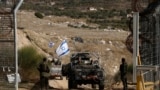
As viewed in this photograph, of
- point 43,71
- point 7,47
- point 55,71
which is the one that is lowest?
point 55,71

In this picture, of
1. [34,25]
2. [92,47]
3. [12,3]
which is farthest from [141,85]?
[34,25]

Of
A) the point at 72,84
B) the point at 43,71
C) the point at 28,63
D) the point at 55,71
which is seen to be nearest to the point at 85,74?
the point at 72,84

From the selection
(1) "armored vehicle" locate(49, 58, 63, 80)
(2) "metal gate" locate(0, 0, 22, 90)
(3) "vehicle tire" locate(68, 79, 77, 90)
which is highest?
(2) "metal gate" locate(0, 0, 22, 90)

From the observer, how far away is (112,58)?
108 ft

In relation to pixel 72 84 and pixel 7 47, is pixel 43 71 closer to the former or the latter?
pixel 72 84

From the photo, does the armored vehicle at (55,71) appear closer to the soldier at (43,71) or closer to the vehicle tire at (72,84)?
the vehicle tire at (72,84)

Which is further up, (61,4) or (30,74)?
(61,4)

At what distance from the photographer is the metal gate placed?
14.0m

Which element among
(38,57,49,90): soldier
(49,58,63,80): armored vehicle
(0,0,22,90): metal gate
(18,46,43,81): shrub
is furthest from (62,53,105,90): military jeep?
(0,0,22,90): metal gate

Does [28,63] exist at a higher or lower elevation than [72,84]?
higher

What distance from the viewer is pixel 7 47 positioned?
14.2 m

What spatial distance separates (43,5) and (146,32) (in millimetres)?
72002

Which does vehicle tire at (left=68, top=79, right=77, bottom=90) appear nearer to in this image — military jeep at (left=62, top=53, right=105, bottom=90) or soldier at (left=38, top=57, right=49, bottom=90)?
military jeep at (left=62, top=53, right=105, bottom=90)

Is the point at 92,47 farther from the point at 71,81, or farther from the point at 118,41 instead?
the point at 71,81
